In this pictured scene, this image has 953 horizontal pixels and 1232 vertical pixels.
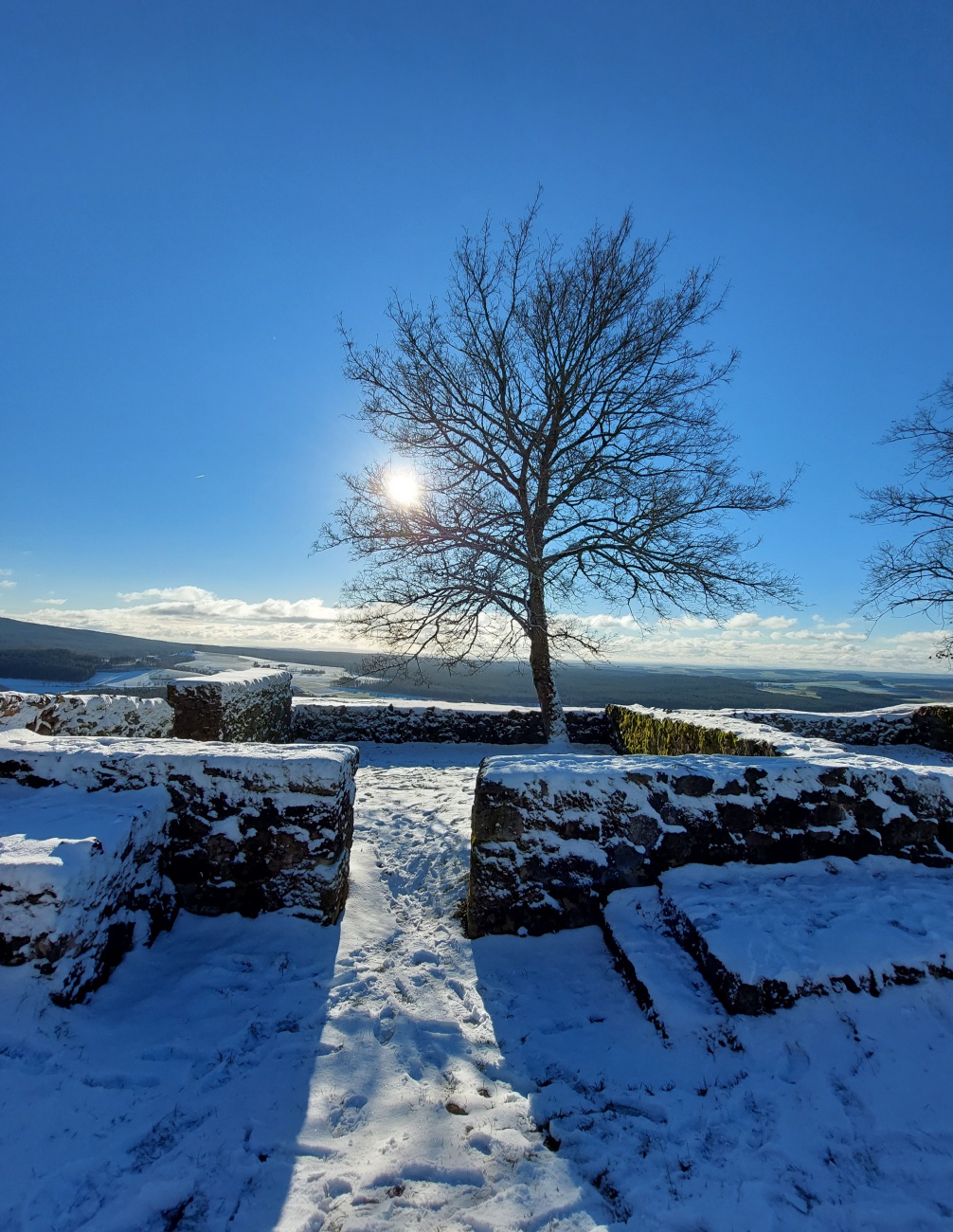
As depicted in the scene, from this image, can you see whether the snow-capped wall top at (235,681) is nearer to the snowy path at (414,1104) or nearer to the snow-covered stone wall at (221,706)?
the snow-covered stone wall at (221,706)

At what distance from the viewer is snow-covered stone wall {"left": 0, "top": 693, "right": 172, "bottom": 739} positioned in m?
7.39

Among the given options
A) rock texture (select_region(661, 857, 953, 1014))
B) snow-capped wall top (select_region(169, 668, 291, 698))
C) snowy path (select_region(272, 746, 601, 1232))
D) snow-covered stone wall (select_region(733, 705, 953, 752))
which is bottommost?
snowy path (select_region(272, 746, 601, 1232))

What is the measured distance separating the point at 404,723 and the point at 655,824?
8.41 meters

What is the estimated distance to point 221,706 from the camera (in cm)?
809

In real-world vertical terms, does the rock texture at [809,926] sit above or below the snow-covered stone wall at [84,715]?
below

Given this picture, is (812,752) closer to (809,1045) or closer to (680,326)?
(809,1045)

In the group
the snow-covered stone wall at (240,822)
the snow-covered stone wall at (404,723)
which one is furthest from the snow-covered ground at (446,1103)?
the snow-covered stone wall at (404,723)

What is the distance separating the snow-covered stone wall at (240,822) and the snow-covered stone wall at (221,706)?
412 centimetres

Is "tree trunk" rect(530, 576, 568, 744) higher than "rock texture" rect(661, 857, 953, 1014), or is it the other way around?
"tree trunk" rect(530, 576, 568, 744)

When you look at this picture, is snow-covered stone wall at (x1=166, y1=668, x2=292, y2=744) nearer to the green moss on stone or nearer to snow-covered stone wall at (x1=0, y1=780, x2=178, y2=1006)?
snow-covered stone wall at (x1=0, y1=780, x2=178, y2=1006)

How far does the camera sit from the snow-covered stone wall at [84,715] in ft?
24.2

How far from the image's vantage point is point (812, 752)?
15.9 feet

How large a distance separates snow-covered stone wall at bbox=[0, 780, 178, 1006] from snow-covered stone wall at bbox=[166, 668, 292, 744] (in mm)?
4254

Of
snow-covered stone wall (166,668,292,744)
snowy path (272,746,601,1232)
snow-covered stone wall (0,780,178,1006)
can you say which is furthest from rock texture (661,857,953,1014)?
snow-covered stone wall (166,668,292,744)
